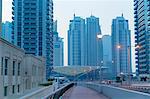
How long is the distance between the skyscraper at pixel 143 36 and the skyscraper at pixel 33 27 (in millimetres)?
43122

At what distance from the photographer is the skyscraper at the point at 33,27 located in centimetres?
16425

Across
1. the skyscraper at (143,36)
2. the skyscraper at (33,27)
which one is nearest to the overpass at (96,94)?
the skyscraper at (33,27)

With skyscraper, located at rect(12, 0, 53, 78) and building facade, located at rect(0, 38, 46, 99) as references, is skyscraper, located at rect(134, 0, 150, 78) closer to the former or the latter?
skyscraper, located at rect(12, 0, 53, 78)

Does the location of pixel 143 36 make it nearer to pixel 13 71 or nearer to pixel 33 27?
pixel 33 27

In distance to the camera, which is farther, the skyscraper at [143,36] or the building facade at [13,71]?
the skyscraper at [143,36]

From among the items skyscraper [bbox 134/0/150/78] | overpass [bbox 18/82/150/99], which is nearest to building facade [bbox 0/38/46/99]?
overpass [bbox 18/82/150/99]

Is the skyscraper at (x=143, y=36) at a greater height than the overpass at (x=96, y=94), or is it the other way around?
the skyscraper at (x=143, y=36)

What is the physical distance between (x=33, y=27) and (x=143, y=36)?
56001 millimetres

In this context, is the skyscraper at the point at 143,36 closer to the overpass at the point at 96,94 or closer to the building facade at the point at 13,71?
the building facade at the point at 13,71

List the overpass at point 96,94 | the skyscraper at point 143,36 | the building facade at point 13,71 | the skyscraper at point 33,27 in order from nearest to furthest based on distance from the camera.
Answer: the overpass at point 96,94, the building facade at point 13,71, the skyscraper at point 33,27, the skyscraper at point 143,36

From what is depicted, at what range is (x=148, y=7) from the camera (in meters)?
175

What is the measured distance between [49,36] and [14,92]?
401ft

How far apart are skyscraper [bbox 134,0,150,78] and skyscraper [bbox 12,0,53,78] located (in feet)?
141

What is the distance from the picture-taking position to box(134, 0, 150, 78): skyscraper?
574 feet
